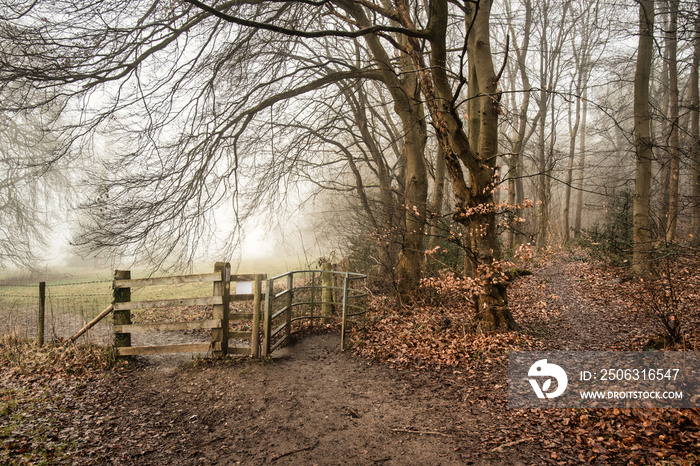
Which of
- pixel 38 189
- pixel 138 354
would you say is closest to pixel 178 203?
pixel 138 354

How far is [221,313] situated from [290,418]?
265cm

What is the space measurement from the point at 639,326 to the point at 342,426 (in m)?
5.45

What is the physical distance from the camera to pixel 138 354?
704cm

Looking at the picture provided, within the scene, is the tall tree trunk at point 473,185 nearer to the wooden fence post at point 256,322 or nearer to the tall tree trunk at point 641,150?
the wooden fence post at point 256,322

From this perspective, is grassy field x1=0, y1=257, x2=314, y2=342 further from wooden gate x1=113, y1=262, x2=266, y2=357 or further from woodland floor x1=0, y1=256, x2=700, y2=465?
woodland floor x1=0, y1=256, x2=700, y2=465

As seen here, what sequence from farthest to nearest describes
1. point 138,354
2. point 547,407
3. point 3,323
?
1. point 3,323
2. point 138,354
3. point 547,407

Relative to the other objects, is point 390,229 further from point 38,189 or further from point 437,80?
point 38,189

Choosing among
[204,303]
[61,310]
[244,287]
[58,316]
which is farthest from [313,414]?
[61,310]

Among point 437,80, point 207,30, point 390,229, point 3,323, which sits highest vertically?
point 207,30

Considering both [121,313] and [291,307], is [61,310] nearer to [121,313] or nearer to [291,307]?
[121,313]

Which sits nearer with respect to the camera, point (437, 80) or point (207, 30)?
point (437, 80)

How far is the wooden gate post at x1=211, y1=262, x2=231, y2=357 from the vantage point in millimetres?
6688

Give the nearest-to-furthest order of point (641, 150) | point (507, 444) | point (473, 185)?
point (507, 444), point (473, 185), point (641, 150)

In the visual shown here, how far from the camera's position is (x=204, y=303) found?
6652 mm
